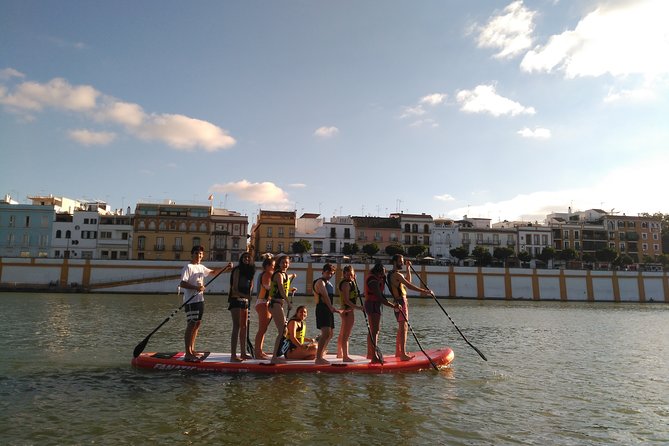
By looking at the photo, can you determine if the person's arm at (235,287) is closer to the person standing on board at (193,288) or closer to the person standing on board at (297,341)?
the person standing on board at (193,288)

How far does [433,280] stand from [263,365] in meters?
52.2

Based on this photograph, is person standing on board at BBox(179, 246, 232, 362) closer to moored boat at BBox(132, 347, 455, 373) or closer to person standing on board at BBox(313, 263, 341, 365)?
moored boat at BBox(132, 347, 455, 373)

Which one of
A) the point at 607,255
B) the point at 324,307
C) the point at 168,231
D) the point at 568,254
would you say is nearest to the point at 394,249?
the point at 568,254

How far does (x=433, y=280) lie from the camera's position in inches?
2363

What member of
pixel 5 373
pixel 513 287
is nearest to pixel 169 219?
pixel 513 287

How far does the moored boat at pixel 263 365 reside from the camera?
392 inches

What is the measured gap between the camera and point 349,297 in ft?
34.2

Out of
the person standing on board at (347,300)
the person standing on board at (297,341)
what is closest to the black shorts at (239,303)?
the person standing on board at (297,341)

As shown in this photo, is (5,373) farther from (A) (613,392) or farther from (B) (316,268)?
(B) (316,268)

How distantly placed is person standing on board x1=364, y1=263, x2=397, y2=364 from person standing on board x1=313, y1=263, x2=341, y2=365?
3.08 feet

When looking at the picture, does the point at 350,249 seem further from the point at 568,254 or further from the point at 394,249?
the point at 568,254

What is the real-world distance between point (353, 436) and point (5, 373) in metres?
7.59

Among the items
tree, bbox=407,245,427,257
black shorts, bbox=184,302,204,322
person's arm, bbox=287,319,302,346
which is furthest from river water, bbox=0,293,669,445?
tree, bbox=407,245,427,257

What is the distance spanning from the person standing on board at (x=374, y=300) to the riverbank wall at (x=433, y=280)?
1823 inches
